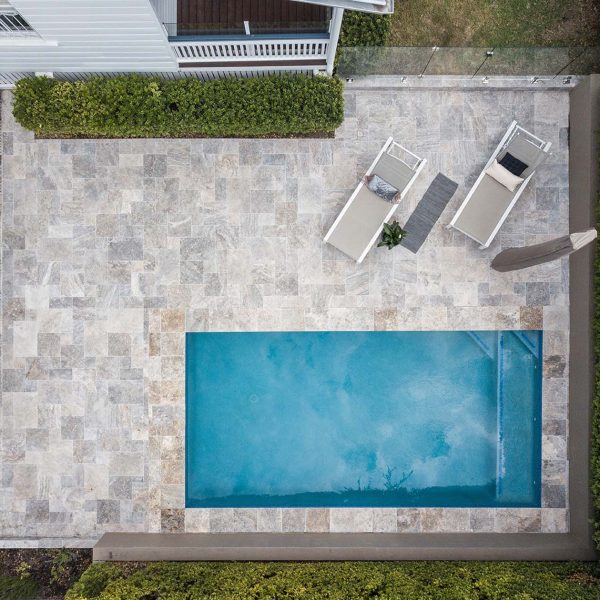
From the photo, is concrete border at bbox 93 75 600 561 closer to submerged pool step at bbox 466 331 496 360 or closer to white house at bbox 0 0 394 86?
submerged pool step at bbox 466 331 496 360

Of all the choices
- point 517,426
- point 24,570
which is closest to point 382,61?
point 517,426

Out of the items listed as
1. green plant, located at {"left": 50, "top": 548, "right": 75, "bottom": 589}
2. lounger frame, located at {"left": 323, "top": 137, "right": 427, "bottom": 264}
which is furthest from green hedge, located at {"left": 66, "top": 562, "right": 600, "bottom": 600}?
lounger frame, located at {"left": 323, "top": 137, "right": 427, "bottom": 264}

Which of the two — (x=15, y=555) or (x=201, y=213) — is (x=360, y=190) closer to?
(x=201, y=213)

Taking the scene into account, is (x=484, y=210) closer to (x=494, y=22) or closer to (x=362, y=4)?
(x=494, y=22)

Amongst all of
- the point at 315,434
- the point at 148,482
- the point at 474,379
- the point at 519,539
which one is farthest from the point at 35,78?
the point at 519,539

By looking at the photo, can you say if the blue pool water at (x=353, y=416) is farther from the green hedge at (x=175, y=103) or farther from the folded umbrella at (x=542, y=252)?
the green hedge at (x=175, y=103)

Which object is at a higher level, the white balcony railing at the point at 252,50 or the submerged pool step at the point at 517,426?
the white balcony railing at the point at 252,50

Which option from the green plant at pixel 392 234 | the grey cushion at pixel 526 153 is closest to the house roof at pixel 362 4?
the green plant at pixel 392 234
